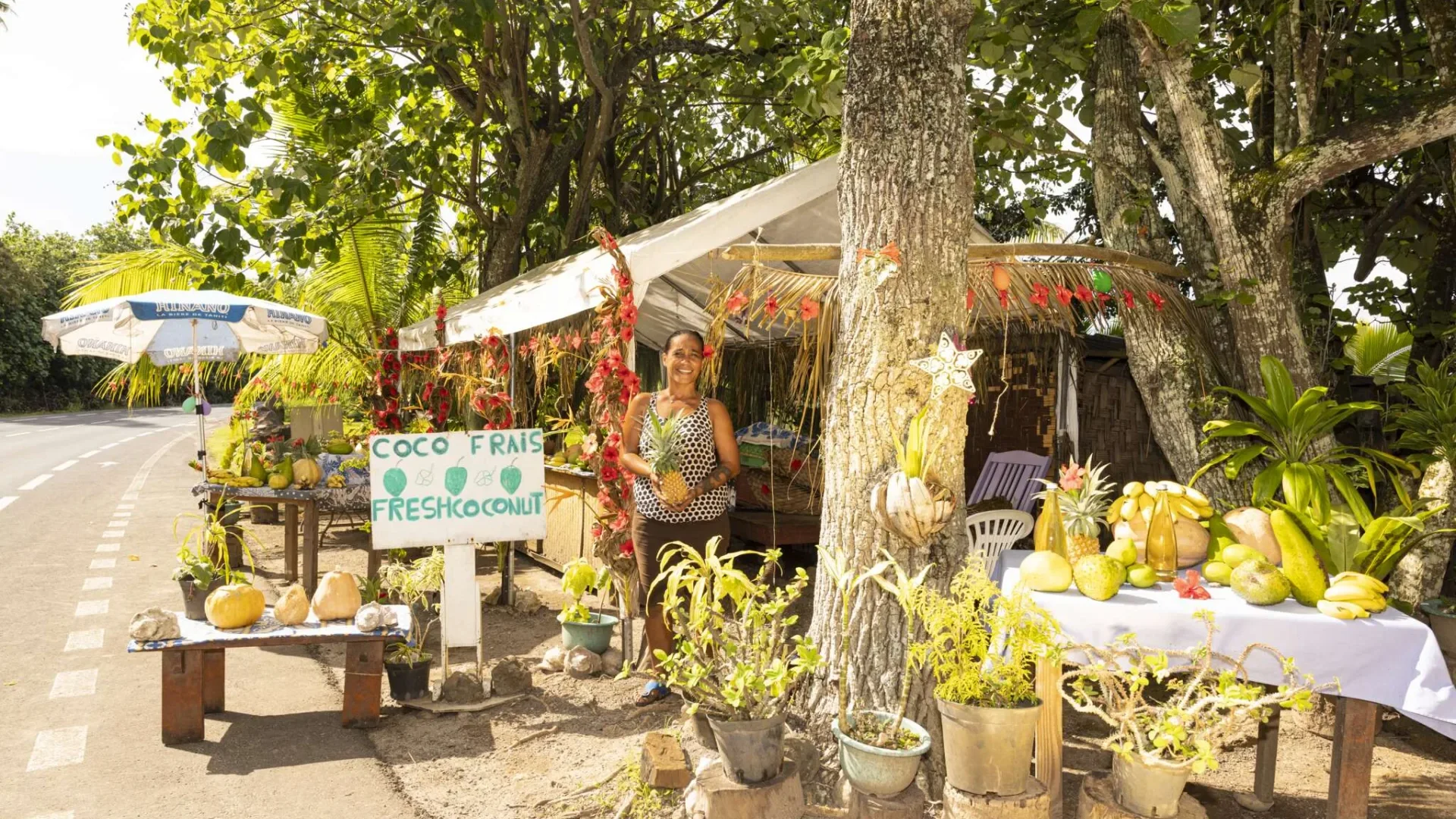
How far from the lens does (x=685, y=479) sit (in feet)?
15.8

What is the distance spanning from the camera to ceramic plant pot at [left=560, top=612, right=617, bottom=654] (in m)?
5.64

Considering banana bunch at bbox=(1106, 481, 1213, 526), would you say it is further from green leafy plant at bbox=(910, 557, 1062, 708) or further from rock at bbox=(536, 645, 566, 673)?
rock at bbox=(536, 645, 566, 673)

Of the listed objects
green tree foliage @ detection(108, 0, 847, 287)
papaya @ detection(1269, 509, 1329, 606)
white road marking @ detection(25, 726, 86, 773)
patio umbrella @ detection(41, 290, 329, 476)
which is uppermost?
green tree foliage @ detection(108, 0, 847, 287)

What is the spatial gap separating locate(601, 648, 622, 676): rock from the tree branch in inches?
168

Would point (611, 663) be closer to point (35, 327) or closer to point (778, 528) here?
point (778, 528)

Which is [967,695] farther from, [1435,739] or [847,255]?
[1435,739]

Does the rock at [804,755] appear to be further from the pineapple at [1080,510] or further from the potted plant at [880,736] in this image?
the pineapple at [1080,510]

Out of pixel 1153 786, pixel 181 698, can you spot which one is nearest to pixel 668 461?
pixel 181 698

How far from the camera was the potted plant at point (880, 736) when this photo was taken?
3029mm

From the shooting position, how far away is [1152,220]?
19.4 feet

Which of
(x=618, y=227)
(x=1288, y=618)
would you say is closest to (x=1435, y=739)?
(x=1288, y=618)

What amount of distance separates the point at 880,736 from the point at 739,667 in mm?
485

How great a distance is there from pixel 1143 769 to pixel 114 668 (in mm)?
5399

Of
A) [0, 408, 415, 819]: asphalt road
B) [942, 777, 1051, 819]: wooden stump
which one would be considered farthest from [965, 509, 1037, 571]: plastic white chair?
[0, 408, 415, 819]: asphalt road
